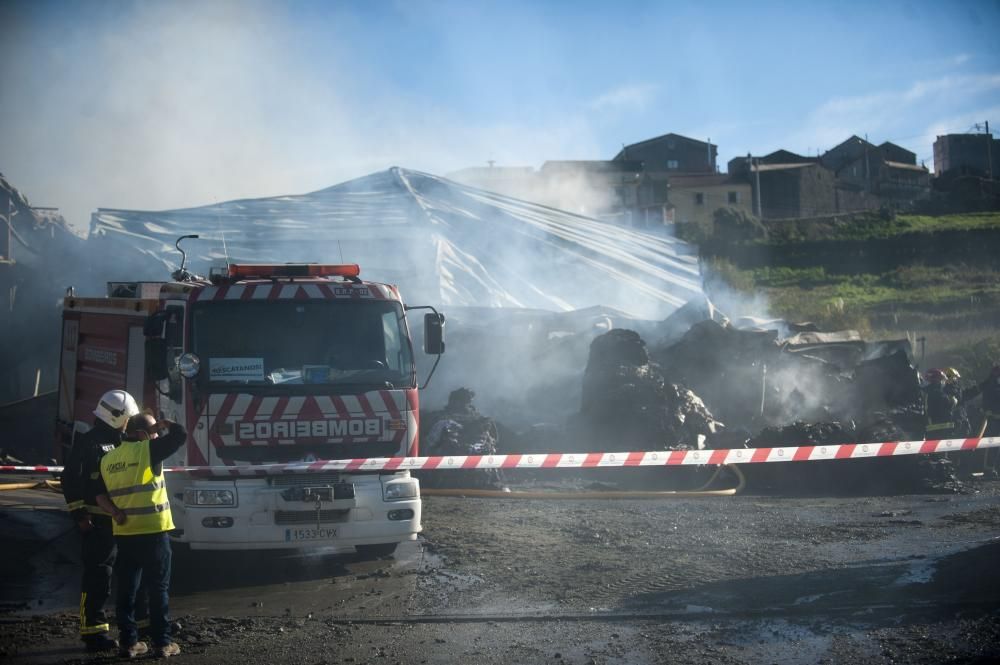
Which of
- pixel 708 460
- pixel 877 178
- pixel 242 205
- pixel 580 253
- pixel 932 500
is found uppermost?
pixel 877 178

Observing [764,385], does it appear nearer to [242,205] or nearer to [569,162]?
[242,205]

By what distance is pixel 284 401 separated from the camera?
7.33m

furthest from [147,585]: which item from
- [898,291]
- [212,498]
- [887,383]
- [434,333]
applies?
[898,291]

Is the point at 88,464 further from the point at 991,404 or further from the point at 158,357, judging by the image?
the point at 991,404

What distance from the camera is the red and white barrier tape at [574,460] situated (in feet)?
23.7

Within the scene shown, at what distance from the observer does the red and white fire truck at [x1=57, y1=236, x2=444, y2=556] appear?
7.19 meters

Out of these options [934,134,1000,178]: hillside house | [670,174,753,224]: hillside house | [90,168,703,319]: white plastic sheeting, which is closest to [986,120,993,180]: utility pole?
[934,134,1000,178]: hillside house

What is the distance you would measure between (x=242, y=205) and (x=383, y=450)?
47.6 feet

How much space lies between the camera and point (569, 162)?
59.3m

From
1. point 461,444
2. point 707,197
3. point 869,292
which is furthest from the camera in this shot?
point 707,197

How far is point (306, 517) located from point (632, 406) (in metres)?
6.85

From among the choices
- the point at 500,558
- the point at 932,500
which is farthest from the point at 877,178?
the point at 500,558

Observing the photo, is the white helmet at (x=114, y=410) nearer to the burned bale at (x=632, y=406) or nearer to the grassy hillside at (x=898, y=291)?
the burned bale at (x=632, y=406)

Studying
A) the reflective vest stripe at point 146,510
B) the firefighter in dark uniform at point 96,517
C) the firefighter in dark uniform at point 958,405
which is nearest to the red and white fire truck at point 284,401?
the firefighter in dark uniform at point 96,517
